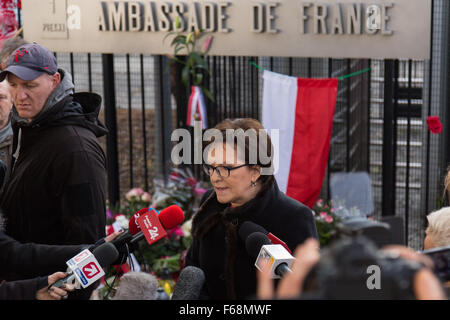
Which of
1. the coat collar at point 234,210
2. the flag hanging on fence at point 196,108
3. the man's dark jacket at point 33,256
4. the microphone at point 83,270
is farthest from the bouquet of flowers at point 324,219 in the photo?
the microphone at point 83,270

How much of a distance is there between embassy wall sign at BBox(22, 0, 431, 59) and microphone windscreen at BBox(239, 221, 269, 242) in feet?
8.78

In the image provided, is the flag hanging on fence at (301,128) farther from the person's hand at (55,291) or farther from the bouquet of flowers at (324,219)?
the person's hand at (55,291)

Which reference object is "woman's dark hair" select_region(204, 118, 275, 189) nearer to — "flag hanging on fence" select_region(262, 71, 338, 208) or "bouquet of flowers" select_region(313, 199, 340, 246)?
"bouquet of flowers" select_region(313, 199, 340, 246)

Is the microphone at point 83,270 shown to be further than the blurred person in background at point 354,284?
Yes

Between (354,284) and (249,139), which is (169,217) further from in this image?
(354,284)

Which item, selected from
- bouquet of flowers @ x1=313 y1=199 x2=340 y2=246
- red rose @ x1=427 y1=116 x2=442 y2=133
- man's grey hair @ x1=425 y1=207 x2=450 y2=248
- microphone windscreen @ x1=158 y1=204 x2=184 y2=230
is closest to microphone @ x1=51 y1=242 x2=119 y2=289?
microphone windscreen @ x1=158 y1=204 x2=184 y2=230

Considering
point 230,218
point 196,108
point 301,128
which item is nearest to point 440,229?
point 230,218

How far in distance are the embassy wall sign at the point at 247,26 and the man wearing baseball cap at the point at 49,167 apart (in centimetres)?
238

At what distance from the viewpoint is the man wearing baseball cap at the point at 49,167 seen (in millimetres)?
2633

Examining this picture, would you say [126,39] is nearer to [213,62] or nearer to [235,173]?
[213,62]

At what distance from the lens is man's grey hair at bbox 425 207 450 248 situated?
2021 millimetres

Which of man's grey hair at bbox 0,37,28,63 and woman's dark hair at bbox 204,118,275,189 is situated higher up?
man's grey hair at bbox 0,37,28,63

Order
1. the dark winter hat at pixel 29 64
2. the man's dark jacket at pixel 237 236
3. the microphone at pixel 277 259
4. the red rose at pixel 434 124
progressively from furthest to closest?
the red rose at pixel 434 124
the dark winter hat at pixel 29 64
the man's dark jacket at pixel 237 236
the microphone at pixel 277 259

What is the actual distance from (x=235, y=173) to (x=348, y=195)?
2.80 m
